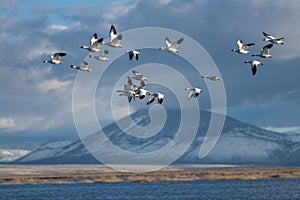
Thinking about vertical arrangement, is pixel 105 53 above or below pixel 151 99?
above

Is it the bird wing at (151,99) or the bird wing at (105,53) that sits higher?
the bird wing at (105,53)

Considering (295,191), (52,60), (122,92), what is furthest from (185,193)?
(52,60)

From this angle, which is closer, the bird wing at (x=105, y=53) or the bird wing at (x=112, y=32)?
the bird wing at (x=112, y=32)

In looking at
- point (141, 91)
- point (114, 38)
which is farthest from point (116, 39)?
point (141, 91)

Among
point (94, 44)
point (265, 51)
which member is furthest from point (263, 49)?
point (94, 44)

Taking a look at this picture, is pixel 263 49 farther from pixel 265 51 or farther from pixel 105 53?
pixel 105 53

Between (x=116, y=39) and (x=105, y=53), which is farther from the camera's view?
(x=105, y=53)

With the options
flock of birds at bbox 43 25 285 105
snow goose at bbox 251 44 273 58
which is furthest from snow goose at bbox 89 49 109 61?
snow goose at bbox 251 44 273 58

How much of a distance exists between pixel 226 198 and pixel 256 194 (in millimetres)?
6412

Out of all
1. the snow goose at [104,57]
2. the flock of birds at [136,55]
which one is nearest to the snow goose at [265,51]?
the flock of birds at [136,55]

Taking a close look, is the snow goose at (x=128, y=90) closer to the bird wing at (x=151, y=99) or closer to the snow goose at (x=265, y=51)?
the bird wing at (x=151, y=99)

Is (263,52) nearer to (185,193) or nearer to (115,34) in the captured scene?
(115,34)

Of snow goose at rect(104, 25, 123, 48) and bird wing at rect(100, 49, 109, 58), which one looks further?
bird wing at rect(100, 49, 109, 58)

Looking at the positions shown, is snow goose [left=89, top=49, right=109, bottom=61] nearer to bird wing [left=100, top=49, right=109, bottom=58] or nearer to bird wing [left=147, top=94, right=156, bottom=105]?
bird wing [left=100, top=49, right=109, bottom=58]
